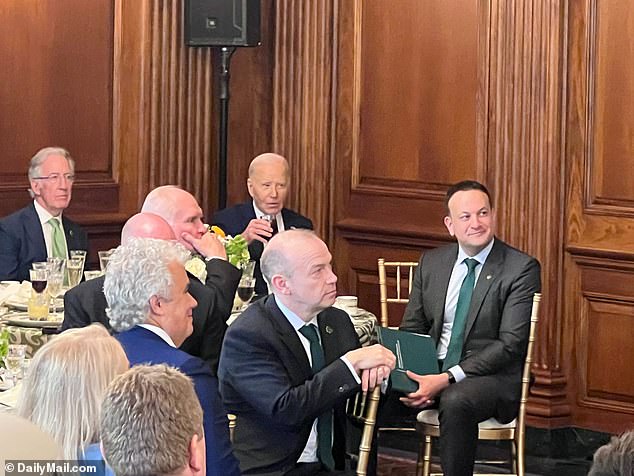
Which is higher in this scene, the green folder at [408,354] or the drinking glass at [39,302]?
the drinking glass at [39,302]

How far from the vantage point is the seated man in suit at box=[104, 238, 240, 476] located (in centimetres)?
310

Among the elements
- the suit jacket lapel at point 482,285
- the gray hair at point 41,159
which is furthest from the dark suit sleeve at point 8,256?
the suit jacket lapel at point 482,285

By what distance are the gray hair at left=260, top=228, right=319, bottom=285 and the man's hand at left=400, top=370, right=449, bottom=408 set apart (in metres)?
0.91

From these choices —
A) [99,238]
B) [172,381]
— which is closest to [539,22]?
[99,238]

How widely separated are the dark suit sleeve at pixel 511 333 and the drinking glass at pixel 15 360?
1.71 meters

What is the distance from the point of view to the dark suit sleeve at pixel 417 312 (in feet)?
16.6

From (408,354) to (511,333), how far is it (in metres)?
0.41

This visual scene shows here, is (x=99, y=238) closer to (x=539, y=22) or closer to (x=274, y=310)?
(x=539, y=22)

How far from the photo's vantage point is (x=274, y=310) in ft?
12.5

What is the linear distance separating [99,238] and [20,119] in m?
0.70

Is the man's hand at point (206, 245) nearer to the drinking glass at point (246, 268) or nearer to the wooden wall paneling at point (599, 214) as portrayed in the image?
the drinking glass at point (246, 268)

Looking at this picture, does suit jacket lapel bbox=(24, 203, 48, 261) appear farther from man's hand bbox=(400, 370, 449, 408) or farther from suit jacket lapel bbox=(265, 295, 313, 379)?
suit jacket lapel bbox=(265, 295, 313, 379)

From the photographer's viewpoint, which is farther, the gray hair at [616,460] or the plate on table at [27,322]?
the plate on table at [27,322]

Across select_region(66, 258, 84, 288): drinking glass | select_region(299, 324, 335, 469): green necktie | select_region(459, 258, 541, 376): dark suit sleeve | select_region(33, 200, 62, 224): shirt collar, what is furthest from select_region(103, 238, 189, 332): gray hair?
select_region(33, 200, 62, 224): shirt collar
